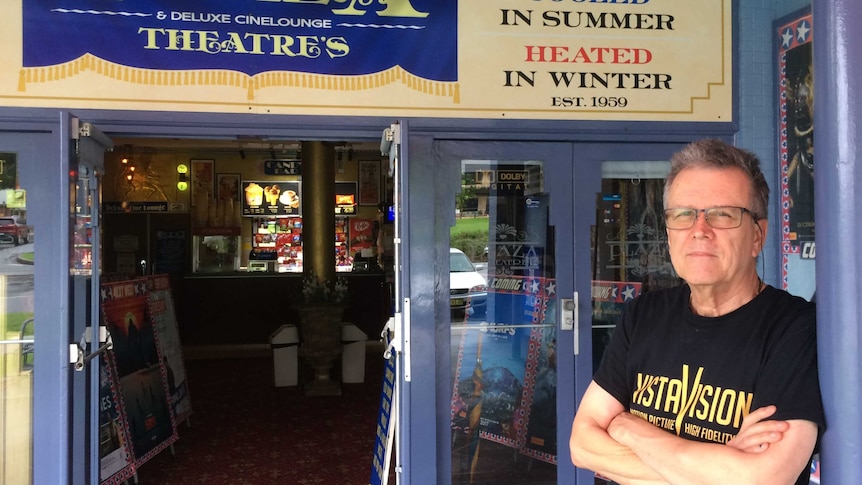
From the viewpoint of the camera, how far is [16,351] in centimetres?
321

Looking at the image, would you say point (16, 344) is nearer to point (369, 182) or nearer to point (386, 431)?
point (386, 431)

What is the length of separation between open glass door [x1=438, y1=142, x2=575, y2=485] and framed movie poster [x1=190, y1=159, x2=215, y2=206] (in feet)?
25.2

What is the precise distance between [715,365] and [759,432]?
19cm

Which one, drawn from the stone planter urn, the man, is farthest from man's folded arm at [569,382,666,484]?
the stone planter urn

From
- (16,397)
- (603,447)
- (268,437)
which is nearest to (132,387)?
(16,397)

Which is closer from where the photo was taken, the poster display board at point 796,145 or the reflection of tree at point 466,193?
the poster display board at point 796,145

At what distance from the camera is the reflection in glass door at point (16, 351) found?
3.19m

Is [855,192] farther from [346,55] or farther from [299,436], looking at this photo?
[299,436]

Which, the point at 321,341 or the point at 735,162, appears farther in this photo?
the point at 321,341

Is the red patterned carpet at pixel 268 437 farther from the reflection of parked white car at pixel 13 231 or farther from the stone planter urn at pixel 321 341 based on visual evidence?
the reflection of parked white car at pixel 13 231

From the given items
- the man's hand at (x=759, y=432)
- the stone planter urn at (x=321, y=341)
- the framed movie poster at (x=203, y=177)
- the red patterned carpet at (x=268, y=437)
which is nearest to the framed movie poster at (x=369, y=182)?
the framed movie poster at (x=203, y=177)

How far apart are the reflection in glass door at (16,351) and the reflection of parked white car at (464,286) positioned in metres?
2.12

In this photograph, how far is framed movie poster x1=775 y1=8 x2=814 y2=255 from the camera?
10.9 feet

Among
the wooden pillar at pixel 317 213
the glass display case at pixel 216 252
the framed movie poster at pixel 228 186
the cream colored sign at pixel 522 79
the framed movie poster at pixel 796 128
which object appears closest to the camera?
the cream colored sign at pixel 522 79
